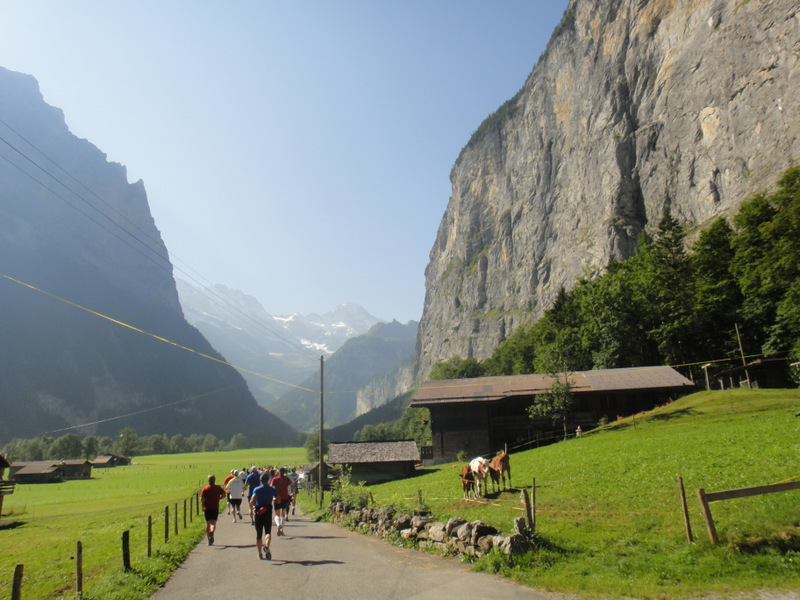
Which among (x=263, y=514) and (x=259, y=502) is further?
(x=259, y=502)

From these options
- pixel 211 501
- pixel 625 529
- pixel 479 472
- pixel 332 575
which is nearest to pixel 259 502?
pixel 211 501

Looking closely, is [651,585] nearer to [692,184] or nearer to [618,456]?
[618,456]

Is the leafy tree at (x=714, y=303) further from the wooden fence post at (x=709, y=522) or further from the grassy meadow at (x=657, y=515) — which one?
Answer: the wooden fence post at (x=709, y=522)

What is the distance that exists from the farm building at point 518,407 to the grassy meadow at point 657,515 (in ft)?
69.6

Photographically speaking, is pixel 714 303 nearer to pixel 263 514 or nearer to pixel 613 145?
pixel 263 514

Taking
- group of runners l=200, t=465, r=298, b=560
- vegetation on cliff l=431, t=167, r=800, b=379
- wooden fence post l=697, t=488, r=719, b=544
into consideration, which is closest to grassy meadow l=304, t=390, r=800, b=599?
wooden fence post l=697, t=488, r=719, b=544

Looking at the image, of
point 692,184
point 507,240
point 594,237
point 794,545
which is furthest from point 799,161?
point 507,240

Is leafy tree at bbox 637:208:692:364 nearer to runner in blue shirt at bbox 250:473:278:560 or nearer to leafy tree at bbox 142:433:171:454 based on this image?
runner in blue shirt at bbox 250:473:278:560

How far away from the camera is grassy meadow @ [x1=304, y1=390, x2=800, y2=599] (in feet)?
29.7

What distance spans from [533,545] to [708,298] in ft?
198

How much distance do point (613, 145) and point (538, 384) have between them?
8041 cm

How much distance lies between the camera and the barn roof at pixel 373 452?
159 ft

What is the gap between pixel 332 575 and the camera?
11.1 metres

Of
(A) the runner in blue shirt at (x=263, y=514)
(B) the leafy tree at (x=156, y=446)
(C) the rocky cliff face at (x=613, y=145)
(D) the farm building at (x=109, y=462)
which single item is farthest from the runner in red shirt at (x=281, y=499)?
(B) the leafy tree at (x=156, y=446)
